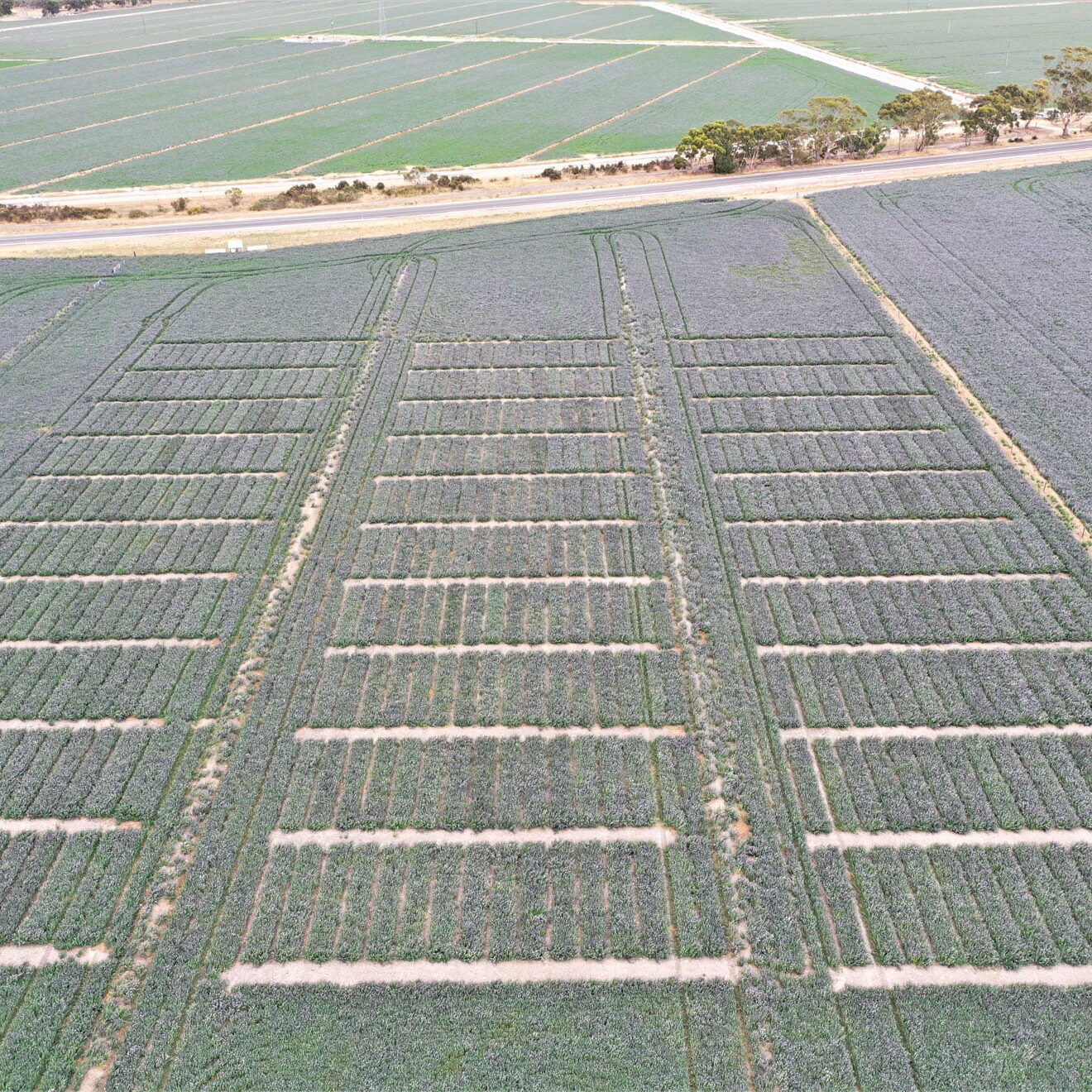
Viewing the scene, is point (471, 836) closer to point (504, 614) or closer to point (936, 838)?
point (504, 614)

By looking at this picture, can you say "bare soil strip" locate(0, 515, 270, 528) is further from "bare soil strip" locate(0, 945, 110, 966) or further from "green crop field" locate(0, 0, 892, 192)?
"green crop field" locate(0, 0, 892, 192)

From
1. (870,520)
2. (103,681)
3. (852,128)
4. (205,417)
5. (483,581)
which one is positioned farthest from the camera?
(852,128)

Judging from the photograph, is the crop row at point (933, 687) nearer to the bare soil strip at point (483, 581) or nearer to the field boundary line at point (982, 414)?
the bare soil strip at point (483, 581)

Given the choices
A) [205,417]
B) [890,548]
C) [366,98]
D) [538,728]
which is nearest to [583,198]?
[205,417]

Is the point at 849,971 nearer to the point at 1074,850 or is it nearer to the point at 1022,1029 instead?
the point at 1022,1029

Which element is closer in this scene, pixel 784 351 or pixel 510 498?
pixel 510 498

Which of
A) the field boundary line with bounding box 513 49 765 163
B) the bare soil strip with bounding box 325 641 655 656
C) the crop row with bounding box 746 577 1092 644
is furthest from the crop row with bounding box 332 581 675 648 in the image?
the field boundary line with bounding box 513 49 765 163

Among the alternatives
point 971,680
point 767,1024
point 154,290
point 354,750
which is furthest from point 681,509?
point 154,290
